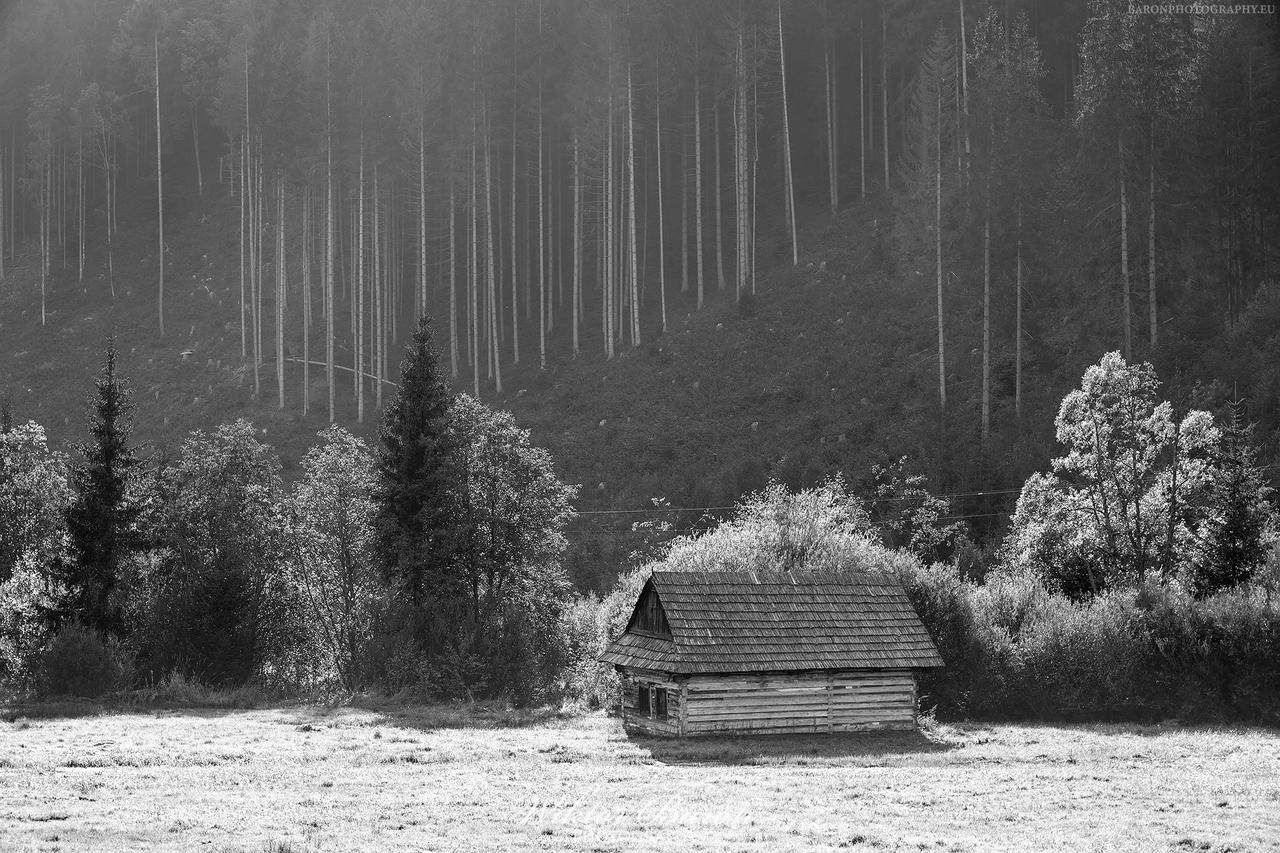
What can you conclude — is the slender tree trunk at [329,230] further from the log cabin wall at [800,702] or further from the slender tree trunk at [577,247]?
the log cabin wall at [800,702]

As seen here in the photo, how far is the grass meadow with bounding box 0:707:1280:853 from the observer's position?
18.8 meters

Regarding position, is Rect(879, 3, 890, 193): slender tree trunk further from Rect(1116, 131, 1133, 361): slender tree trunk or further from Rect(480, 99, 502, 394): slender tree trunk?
Rect(1116, 131, 1133, 361): slender tree trunk

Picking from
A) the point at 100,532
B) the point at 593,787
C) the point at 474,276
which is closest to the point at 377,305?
the point at 474,276

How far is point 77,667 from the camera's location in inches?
1516

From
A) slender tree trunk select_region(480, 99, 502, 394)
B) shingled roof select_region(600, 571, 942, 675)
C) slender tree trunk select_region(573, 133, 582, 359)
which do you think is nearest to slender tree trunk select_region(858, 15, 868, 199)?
slender tree trunk select_region(573, 133, 582, 359)

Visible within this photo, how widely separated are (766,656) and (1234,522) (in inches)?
640

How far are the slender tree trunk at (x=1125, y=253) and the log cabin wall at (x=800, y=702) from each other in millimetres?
18899

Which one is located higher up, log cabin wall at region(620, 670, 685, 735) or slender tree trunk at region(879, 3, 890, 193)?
slender tree trunk at region(879, 3, 890, 193)

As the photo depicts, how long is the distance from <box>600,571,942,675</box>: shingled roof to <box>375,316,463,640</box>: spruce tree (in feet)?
26.9

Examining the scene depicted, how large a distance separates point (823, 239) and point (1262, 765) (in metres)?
47.9

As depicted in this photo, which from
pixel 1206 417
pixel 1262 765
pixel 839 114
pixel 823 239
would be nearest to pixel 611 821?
pixel 1262 765

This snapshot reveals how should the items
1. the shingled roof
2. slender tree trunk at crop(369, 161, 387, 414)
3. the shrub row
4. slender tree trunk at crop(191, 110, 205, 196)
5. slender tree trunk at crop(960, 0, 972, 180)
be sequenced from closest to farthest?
the shingled roof → the shrub row → slender tree trunk at crop(960, 0, 972, 180) → slender tree trunk at crop(369, 161, 387, 414) → slender tree trunk at crop(191, 110, 205, 196)

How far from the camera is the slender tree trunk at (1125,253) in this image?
154ft

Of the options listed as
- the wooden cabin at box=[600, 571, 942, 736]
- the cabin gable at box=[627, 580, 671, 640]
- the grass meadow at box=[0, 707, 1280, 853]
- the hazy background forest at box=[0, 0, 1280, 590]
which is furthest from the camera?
the hazy background forest at box=[0, 0, 1280, 590]
